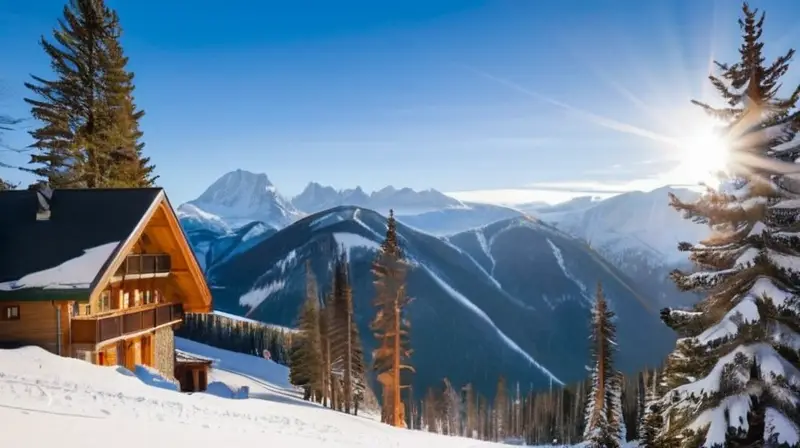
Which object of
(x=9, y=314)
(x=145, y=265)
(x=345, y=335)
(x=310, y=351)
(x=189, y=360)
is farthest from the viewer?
(x=310, y=351)

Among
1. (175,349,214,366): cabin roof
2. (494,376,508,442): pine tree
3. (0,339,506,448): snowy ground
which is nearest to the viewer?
(0,339,506,448): snowy ground

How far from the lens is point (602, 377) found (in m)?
42.5

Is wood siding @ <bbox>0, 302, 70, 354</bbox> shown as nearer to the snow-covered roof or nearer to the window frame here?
the window frame

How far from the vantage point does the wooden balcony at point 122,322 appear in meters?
19.9

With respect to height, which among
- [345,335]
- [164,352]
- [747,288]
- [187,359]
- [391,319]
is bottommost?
[187,359]

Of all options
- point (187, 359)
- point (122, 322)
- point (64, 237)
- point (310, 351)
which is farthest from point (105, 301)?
point (310, 351)

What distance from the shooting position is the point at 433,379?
654ft

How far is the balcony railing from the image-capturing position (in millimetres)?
23047

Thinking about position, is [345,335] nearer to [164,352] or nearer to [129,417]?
[164,352]

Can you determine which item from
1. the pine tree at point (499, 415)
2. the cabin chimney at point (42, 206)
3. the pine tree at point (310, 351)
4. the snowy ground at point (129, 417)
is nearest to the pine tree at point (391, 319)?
the snowy ground at point (129, 417)

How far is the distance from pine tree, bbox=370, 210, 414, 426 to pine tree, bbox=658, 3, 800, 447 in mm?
20492

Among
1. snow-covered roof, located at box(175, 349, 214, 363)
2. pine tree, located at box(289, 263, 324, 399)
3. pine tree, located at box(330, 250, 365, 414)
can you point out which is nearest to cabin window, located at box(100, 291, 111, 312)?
snow-covered roof, located at box(175, 349, 214, 363)

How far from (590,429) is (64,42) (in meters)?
43.8

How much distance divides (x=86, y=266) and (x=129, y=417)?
8.26m
